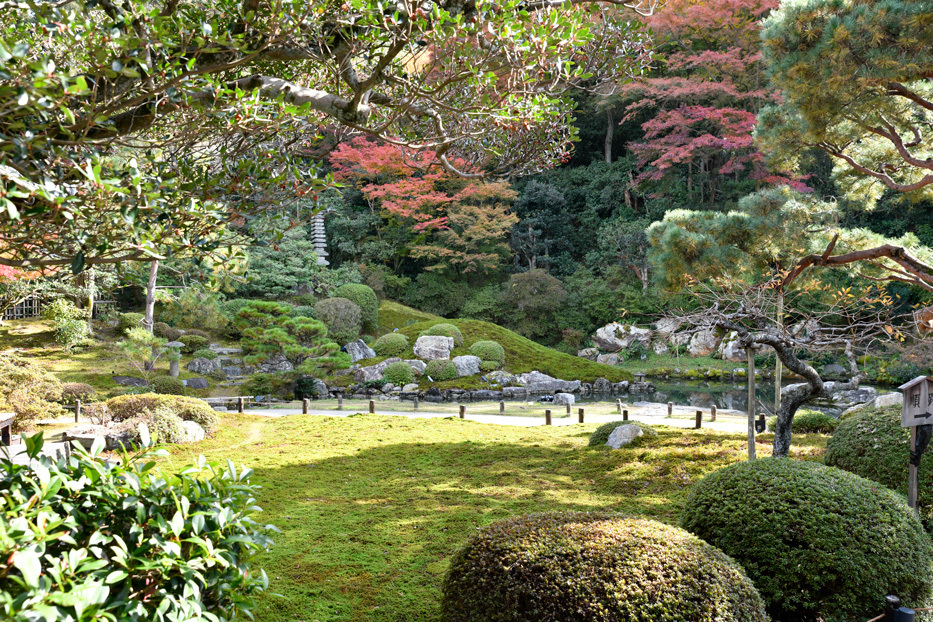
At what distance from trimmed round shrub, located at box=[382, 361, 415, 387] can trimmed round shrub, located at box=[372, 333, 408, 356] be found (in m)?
1.43

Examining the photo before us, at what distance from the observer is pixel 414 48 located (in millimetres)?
3373

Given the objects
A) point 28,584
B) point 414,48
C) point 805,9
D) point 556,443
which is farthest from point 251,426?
point 805,9

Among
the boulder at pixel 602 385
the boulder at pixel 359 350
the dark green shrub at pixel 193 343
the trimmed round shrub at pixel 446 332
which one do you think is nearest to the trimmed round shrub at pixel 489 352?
the trimmed round shrub at pixel 446 332

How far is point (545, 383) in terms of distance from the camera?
53.4ft

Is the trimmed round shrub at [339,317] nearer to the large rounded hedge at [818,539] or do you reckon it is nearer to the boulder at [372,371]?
the boulder at [372,371]

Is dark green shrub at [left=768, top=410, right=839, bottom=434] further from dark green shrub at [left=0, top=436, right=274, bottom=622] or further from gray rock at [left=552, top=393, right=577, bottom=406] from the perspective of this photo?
dark green shrub at [left=0, top=436, right=274, bottom=622]

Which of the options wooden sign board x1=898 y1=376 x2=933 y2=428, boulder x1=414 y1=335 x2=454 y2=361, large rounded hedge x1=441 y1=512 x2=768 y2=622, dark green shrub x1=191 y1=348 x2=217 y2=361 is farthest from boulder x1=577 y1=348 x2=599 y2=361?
large rounded hedge x1=441 y1=512 x2=768 y2=622

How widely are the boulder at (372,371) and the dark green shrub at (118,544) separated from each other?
44.7 ft

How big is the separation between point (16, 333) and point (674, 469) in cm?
1758

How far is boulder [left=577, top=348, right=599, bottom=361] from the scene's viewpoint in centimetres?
1950

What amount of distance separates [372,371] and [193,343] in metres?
5.33

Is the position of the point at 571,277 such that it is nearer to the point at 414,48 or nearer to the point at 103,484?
the point at 414,48

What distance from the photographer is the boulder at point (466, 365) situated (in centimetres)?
1617

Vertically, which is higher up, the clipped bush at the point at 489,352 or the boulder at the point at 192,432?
the clipped bush at the point at 489,352
